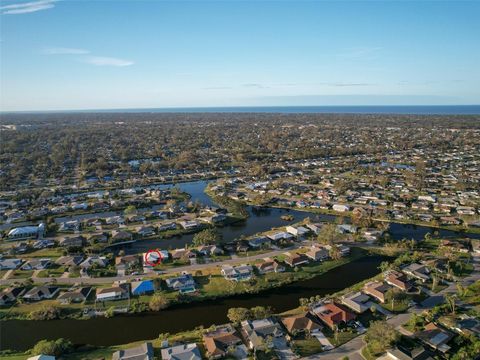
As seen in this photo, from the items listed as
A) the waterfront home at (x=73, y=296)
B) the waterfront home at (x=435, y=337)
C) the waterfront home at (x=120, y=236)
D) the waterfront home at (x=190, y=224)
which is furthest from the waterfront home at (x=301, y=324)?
the waterfront home at (x=120, y=236)

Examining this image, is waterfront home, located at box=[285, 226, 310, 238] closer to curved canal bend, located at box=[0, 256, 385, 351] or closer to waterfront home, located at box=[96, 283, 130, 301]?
curved canal bend, located at box=[0, 256, 385, 351]

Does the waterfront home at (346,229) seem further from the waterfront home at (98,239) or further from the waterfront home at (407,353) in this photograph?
the waterfront home at (98,239)

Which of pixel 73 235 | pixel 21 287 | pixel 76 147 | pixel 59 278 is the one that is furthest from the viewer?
pixel 76 147

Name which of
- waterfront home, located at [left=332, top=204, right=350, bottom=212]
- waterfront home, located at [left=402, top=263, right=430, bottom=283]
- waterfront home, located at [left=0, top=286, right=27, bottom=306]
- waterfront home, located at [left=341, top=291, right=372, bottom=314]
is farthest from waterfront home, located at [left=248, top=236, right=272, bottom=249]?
waterfront home, located at [left=0, top=286, right=27, bottom=306]

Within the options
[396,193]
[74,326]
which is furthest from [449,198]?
[74,326]

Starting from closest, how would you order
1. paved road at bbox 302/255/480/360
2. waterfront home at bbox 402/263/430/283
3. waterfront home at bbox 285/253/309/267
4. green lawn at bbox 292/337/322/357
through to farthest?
paved road at bbox 302/255/480/360
green lawn at bbox 292/337/322/357
waterfront home at bbox 402/263/430/283
waterfront home at bbox 285/253/309/267

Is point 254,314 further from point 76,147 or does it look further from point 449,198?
point 76,147

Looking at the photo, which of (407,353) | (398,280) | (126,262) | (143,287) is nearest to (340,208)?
(398,280)
